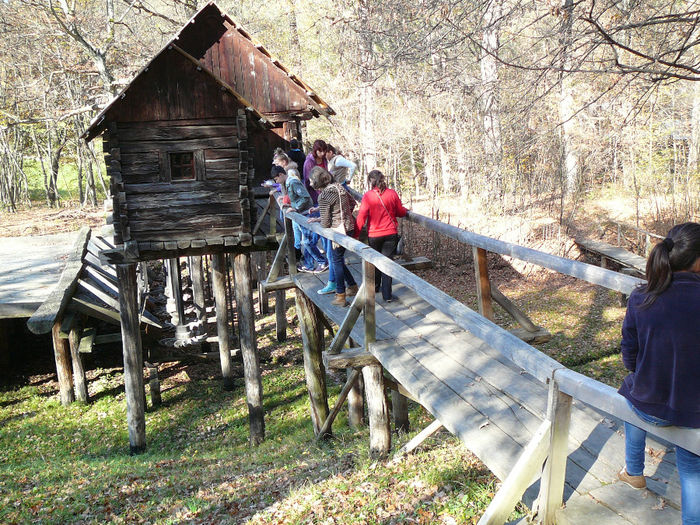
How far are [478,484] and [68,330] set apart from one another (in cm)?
1017

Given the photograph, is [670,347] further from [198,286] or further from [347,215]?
[198,286]

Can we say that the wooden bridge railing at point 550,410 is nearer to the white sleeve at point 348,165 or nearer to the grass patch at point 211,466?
the grass patch at point 211,466

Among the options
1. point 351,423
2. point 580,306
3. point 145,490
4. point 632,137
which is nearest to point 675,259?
point 145,490

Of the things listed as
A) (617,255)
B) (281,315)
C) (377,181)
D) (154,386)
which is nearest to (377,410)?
(377,181)

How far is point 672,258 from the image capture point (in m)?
A: 3.03

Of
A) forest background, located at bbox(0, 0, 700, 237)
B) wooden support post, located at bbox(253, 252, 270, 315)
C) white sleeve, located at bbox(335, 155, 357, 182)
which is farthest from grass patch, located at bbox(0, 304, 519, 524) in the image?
forest background, located at bbox(0, 0, 700, 237)

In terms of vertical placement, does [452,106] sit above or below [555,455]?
above

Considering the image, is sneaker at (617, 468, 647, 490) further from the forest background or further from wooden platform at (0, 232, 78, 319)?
the forest background

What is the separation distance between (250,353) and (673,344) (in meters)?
8.99

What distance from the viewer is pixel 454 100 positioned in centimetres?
2305

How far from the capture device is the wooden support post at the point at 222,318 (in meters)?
13.7

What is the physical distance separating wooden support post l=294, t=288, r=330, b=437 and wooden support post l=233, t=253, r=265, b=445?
122cm

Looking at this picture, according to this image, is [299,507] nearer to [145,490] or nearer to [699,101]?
[145,490]

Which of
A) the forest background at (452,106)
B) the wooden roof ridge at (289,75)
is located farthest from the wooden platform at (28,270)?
the wooden roof ridge at (289,75)
